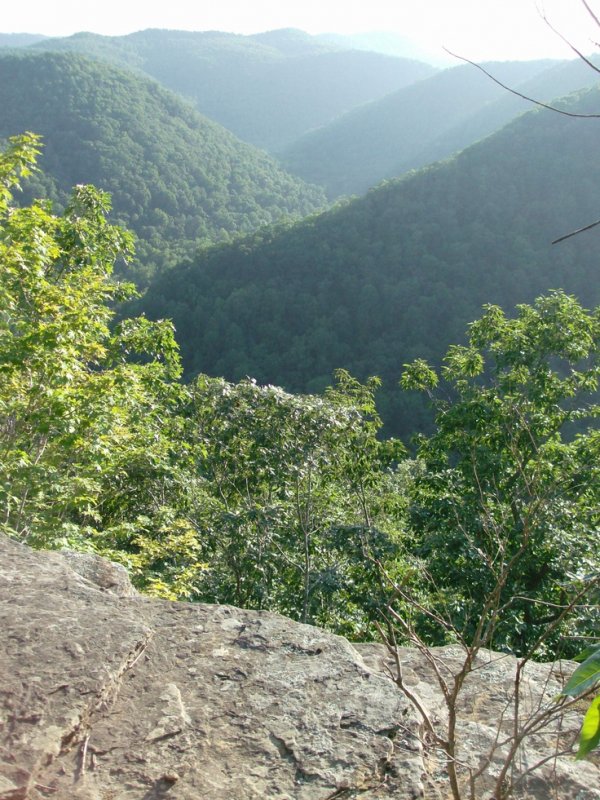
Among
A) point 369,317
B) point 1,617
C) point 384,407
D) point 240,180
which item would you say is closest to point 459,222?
point 369,317

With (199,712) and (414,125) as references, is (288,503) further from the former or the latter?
(414,125)

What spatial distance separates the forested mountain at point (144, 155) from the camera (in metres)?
89.4

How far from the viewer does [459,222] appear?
65.4 metres

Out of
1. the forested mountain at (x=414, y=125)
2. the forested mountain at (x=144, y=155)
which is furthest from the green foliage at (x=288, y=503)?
the forested mountain at (x=414, y=125)

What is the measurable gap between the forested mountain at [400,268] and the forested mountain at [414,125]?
70.3 metres

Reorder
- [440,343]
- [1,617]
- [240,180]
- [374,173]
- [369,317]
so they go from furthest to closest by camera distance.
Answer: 1. [374,173]
2. [240,180]
3. [369,317]
4. [440,343]
5. [1,617]

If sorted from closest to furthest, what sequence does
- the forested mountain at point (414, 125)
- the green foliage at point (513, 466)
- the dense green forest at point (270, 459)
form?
the dense green forest at point (270, 459) < the green foliage at point (513, 466) < the forested mountain at point (414, 125)

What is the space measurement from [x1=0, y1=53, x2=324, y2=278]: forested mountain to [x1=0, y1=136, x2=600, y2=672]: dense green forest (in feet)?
236

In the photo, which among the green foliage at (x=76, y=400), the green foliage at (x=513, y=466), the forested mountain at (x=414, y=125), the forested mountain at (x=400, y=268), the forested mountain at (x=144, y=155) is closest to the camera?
the green foliage at (x=76, y=400)

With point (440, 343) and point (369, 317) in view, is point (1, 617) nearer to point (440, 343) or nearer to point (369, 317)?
point (440, 343)

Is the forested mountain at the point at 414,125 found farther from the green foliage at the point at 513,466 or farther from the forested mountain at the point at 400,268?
the green foliage at the point at 513,466

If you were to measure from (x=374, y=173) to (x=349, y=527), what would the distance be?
153805mm

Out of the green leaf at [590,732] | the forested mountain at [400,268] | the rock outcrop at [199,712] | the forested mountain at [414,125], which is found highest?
the forested mountain at [414,125]

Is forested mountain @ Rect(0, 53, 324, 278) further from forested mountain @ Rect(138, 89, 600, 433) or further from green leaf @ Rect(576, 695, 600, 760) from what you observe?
green leaf @ Rect(576, 695, 600, 760)
